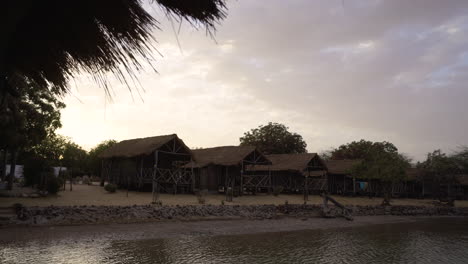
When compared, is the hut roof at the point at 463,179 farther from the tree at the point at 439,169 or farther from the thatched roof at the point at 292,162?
the thatched roof at the point at 292,162

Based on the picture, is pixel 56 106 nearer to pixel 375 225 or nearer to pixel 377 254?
pixel 377 254

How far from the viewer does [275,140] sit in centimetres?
4825

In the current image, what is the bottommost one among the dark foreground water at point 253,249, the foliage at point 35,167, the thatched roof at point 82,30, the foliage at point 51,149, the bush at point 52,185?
the dark foreground water at point 253,249

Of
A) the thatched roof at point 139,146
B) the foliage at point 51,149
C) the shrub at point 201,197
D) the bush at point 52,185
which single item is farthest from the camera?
the foliage at point 51,149

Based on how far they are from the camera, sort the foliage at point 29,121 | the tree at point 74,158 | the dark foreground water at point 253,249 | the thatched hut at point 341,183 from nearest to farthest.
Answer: the dark foreground water at point 253,249 < the foliage at point 29,121 < the thatched hut at point 341,183 < the tree at point 74,158

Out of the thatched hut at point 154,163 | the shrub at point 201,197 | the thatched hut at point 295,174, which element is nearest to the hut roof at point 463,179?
the thatched hut at point 295,174

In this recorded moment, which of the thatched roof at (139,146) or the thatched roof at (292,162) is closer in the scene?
the thatched roof at (139,146)

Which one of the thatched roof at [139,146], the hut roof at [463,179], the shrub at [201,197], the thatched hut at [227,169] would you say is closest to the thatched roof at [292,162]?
the thatched hut at [227,169]

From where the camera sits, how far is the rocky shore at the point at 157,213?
44.2 ft

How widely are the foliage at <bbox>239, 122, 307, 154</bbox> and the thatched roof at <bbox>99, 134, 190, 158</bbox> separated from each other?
2219 cm

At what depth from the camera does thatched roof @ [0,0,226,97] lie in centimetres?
207

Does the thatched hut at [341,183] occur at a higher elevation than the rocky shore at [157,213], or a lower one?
higher

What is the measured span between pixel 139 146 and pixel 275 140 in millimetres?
25168

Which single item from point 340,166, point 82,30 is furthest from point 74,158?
point 82,30
